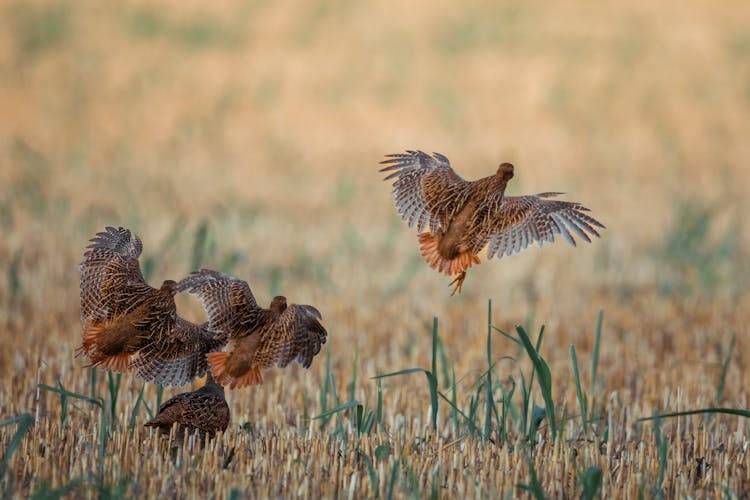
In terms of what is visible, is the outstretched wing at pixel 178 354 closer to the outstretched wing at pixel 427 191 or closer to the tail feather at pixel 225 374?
the tail feather at pixel 225 374

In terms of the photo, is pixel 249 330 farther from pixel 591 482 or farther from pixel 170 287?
pixel 591 482

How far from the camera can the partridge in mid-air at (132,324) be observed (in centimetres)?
255

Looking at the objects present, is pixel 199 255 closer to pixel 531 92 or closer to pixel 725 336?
pixel 725 336

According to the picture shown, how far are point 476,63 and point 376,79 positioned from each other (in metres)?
1.33

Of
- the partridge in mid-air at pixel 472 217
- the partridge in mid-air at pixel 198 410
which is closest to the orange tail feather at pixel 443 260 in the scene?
the partridge in mid-air at pixel 472 217

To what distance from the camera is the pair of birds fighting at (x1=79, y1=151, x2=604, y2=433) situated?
2.31 m

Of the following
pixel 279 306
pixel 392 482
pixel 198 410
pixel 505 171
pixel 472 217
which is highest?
pixel 505 171

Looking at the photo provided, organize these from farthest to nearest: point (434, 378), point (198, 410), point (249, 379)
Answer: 1. point (434, 378)
2. point (198, 410)
3. point (249, 379)

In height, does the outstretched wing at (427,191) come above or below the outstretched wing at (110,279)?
above

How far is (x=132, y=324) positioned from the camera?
2564 mm

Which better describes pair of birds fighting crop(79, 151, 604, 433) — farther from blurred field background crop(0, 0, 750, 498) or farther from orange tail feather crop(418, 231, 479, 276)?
blurred field background crop(0, 0, 750, 498)

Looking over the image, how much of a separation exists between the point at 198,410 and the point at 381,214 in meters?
5.95

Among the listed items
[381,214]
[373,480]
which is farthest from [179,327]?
[381,214]

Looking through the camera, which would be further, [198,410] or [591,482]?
[198,410]
